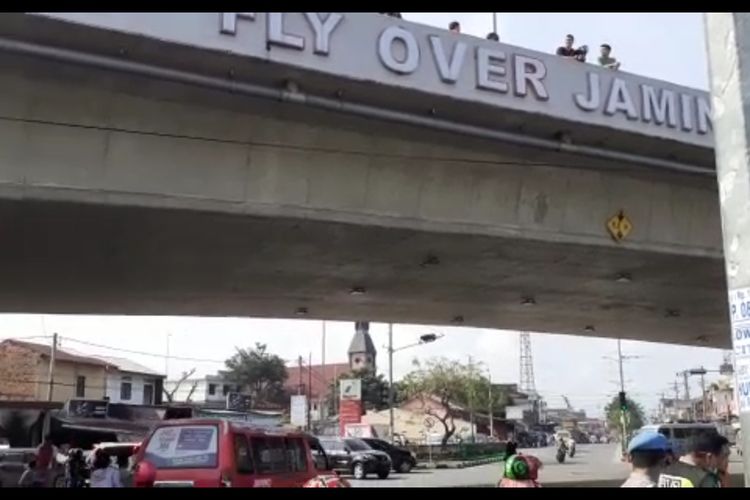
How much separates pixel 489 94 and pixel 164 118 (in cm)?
426

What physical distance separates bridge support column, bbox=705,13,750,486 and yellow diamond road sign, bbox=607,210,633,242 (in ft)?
32.4

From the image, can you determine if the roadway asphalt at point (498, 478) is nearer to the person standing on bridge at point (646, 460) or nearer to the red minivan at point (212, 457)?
the red minivan at point (212, 457)

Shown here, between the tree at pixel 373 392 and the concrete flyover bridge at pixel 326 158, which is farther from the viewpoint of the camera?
the tree at pixel 373 392

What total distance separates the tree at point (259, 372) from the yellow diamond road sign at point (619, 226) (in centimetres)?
9333

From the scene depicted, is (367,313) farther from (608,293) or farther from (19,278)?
(19,278)

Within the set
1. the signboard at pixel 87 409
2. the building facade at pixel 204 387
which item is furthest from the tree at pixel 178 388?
the signboard at pixel 87 409

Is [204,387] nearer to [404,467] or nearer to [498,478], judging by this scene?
[404,467]

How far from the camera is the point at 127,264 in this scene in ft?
50.1

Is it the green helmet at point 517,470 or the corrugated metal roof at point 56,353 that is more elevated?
the corrugated metal roof at point 56,353

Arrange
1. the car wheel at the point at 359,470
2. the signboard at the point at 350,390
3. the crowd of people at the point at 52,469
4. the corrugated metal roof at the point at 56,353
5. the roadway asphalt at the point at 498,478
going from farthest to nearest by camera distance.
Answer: the corrugated metal roof at the point at 56,353 < the signboard at the point at 350,390 < the car wheel at the point at 359,470 < the roadway asphalt at the point at 498,478 < the crowd of people at the point at 52,469

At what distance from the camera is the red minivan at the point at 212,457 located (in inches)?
389

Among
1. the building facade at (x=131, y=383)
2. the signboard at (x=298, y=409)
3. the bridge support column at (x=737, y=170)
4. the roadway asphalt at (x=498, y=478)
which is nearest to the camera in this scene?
the bridge support column at (x=737, y=170)

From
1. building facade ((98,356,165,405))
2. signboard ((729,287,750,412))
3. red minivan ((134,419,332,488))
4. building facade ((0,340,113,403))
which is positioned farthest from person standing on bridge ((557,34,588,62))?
building facade ((98,356,165,405))
